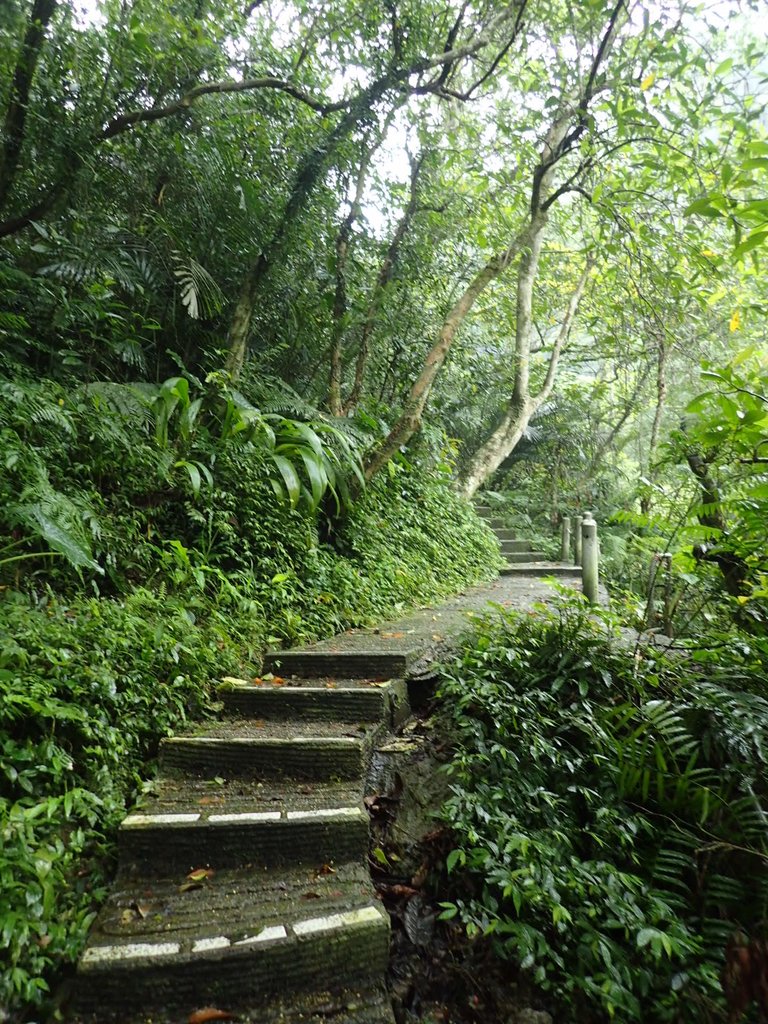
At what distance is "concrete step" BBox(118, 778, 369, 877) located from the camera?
2043 millimetres

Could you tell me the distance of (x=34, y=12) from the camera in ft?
13.8

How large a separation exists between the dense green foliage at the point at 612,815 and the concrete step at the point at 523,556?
6528 millimetres

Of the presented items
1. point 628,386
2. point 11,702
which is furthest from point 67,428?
point 628,386

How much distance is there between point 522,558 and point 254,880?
8035mm

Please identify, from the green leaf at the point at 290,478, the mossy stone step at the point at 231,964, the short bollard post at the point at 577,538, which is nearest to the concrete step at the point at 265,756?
the mossy stone step at the point at 231,964

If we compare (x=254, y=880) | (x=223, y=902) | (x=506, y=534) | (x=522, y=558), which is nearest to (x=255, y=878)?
(x=254, y=880)

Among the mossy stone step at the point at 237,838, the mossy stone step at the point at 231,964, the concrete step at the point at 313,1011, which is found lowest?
the concrete step at the point at 313,1011

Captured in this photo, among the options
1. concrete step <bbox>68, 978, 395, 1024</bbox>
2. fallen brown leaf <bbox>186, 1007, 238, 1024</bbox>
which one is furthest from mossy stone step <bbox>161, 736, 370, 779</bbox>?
fallen brown leaf <bbox>186, 1007, 238, 1024</bbox>

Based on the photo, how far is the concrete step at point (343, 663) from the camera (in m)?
3.24

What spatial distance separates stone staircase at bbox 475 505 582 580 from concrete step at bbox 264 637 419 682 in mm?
5439

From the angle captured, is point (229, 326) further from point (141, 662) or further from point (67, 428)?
point (141, 662)

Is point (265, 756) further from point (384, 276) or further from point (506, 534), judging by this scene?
point (506, 534)

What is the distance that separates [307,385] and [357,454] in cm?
196

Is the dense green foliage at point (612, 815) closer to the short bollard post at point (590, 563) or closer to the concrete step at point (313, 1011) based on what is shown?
the concrete step at point (313, 1011)
